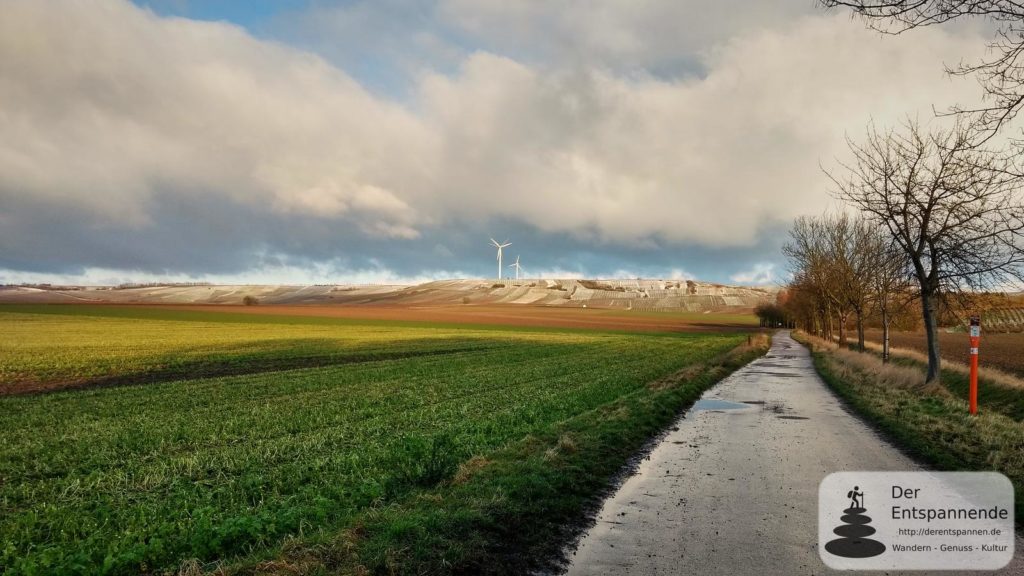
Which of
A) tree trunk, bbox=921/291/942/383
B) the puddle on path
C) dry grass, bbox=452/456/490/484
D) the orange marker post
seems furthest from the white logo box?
tree trunk, bbox=921/291/942/383

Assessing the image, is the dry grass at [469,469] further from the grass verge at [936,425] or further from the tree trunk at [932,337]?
the tree trunk at [932,337]

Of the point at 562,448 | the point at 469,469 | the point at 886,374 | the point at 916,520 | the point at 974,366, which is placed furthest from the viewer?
the point at 886,374

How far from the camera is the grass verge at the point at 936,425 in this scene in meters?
11.0

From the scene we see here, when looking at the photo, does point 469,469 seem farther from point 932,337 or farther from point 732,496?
point 932,337

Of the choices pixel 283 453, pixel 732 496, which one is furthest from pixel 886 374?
pixel 283 453

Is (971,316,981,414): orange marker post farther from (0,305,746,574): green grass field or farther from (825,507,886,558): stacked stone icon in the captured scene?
(825,507,886,558): stacked stone icon

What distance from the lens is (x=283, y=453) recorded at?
43.9ft

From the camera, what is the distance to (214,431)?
16484 millimetres

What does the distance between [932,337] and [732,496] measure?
18.0 metres

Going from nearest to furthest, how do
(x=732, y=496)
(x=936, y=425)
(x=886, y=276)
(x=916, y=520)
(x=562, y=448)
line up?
(x=916, y=520), (x=732, y=496), (x=562, y=448), (x=936, y=425), (x=886, y=276)

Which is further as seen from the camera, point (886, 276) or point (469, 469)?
point (886, 276)

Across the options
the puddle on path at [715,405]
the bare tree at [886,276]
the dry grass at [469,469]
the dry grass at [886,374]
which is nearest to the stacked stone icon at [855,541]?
the dry grass at [469,469]

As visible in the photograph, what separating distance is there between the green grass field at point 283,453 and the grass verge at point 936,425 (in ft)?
17.7

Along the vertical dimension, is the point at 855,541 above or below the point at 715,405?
above
